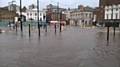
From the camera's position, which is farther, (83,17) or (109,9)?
(83,17)

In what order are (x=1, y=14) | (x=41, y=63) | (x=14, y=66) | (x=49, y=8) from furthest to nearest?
1. (x=49, y=8)
2. (x=1, y=14)
3. (x=41, y=63)
4. (x=14, y=66)

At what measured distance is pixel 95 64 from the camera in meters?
12.0

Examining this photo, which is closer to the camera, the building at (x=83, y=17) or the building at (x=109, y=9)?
the building at (x=109, y=9)

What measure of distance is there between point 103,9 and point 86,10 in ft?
145

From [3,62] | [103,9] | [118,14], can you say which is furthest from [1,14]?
[3,62]

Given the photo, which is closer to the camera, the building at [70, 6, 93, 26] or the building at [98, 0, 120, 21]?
the building at [98, 0, 120, 21]

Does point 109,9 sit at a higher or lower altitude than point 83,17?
higher

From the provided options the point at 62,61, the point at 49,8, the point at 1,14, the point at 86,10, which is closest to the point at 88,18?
the point at 86,10

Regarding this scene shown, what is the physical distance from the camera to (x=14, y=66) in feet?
37.4

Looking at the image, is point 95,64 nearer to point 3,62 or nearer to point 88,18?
point 3,62

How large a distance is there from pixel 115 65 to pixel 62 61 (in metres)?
2.29

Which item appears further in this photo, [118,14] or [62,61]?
[118,14]

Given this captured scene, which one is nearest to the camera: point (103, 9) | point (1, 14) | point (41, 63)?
point (41, 63)

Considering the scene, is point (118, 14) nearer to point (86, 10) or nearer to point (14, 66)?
point (86, 10)
